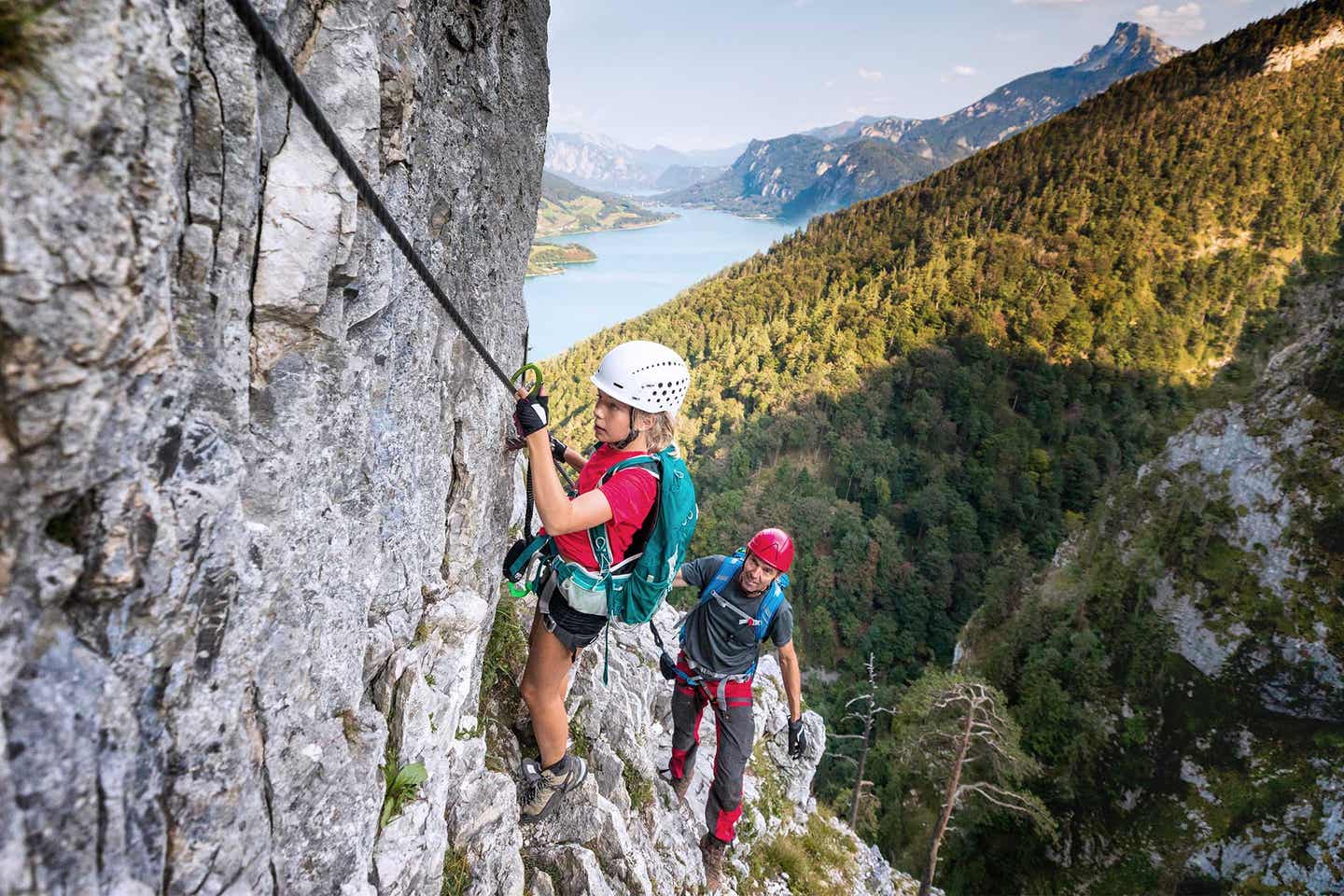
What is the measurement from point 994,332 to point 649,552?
98539 mm

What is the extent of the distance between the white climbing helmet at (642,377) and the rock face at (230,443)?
936mm

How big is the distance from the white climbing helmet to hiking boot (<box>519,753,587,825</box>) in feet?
9.10

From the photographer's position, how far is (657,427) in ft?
10.8

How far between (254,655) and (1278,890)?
125ft

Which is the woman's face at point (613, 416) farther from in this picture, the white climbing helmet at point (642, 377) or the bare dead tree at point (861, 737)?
the bare dead tree at point (861, 737)

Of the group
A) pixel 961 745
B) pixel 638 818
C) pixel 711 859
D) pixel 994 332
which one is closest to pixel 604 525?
pixel 638 818

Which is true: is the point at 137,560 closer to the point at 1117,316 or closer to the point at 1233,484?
the point at 1233,484

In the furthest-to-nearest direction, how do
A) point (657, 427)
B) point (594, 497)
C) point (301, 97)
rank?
point (657, 427) < point (594, 497) < point (301, 97)

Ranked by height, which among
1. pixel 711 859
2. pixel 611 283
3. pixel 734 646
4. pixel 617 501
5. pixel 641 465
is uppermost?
pixel 641 465

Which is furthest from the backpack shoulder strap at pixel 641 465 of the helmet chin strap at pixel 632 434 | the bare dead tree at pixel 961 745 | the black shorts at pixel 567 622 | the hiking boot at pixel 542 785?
the bare dead tree at pixel 961 745

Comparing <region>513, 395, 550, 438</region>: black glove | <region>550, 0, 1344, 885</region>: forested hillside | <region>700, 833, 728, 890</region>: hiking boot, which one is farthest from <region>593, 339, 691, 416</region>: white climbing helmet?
<region>550, 0, 1344, 885</region>: forested hillside

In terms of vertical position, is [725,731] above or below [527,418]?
below

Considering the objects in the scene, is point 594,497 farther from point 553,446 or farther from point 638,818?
point 638,818

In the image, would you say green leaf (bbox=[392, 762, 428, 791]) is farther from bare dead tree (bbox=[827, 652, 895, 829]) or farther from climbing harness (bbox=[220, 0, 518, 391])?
bare dead tree (bbox=[827, 652, 895, 829])
